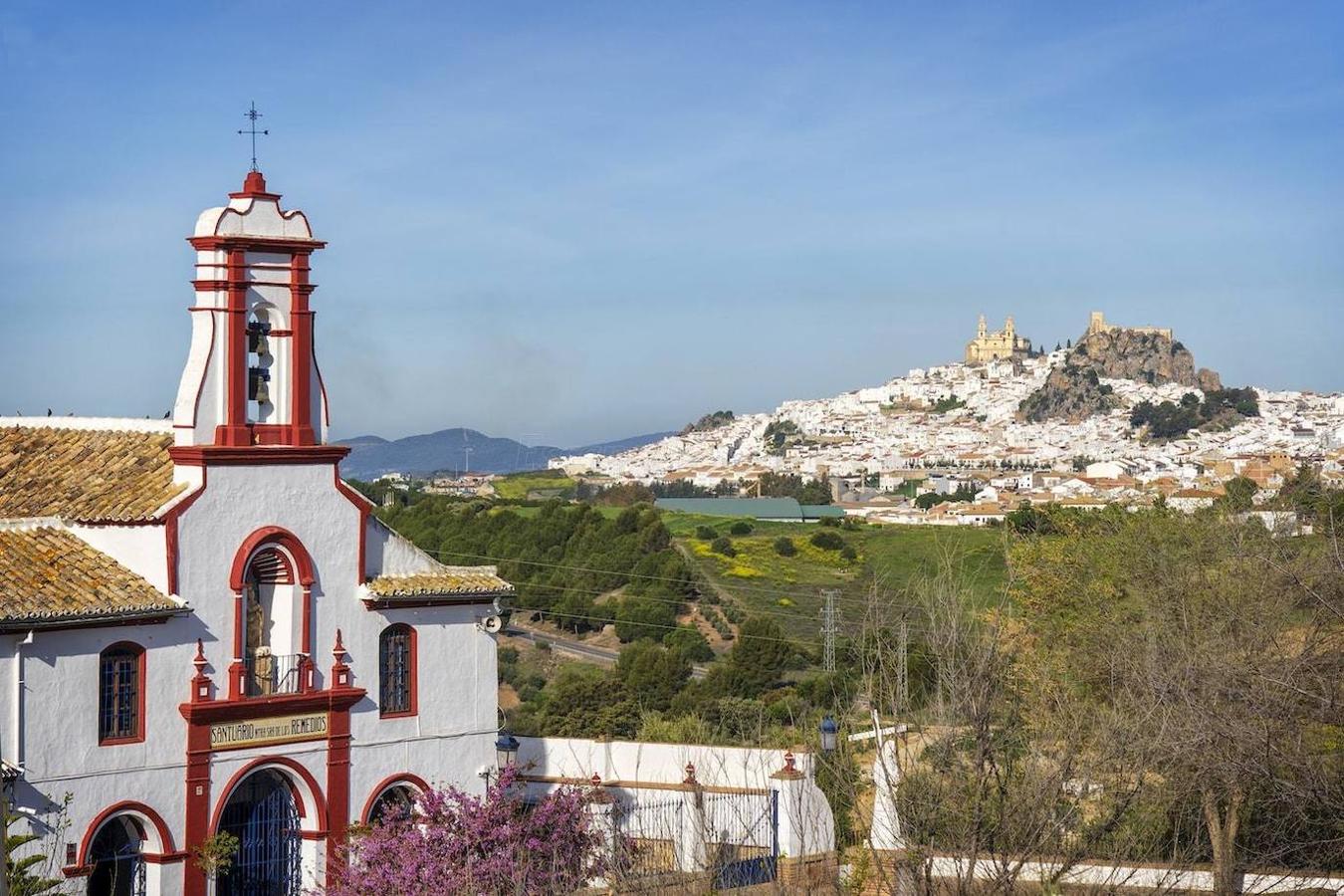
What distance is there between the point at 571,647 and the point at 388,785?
31.1 meters

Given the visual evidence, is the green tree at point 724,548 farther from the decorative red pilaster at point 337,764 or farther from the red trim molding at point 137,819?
the red trim molding at point 137,819

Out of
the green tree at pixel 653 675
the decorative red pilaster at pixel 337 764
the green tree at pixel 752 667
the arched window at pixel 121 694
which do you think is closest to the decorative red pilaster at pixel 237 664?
the arched window at pixel 121 694

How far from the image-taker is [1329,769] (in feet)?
52.4

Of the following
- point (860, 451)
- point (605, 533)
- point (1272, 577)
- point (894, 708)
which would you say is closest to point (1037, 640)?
point (1272, 577)

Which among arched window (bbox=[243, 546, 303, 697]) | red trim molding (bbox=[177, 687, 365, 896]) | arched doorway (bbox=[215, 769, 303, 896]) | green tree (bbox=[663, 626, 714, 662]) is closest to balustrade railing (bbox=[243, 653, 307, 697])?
arched window (bbox=[243, 546, 303, 697])

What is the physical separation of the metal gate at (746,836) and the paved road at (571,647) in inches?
1049

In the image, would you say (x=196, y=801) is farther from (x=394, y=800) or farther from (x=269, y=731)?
(x=394, y=800)

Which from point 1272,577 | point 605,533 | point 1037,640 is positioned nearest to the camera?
point 1272,577

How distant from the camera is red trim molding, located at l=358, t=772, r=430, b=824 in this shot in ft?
62.7

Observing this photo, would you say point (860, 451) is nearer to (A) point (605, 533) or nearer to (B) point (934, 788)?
(A) point (605, 533)

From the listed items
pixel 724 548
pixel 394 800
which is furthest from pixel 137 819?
pixel 724 548

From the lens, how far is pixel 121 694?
17.3 m

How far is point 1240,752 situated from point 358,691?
940cm

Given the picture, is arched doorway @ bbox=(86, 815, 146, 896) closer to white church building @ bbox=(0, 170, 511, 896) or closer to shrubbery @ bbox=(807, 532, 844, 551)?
white church building @ bbox=(0, 170, 511, 896)
